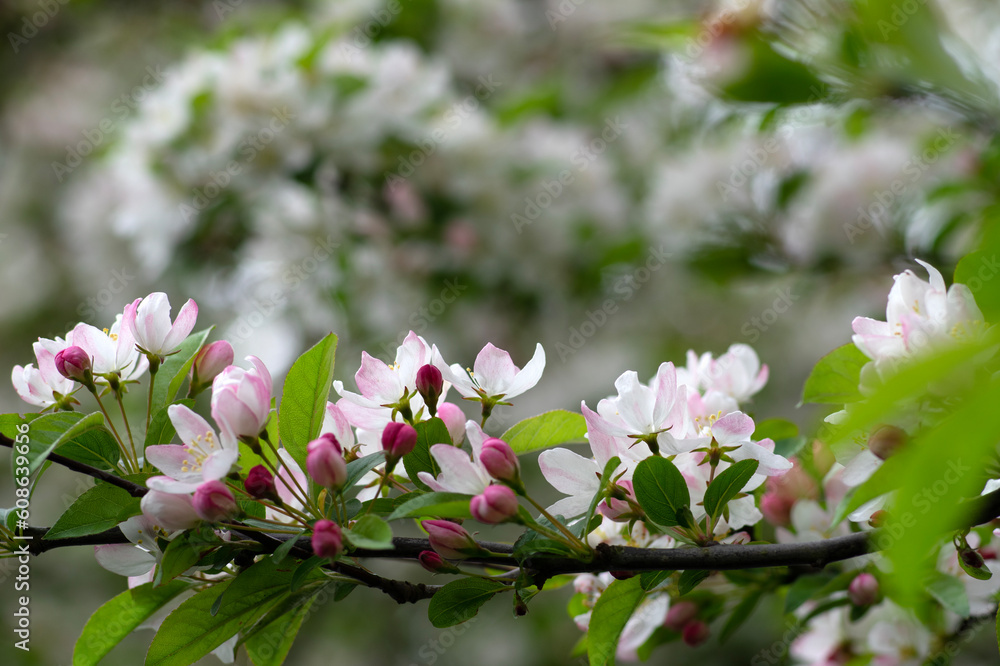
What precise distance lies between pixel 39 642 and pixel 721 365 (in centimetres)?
366

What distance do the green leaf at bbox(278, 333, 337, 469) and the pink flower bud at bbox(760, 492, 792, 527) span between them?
0.51 meters

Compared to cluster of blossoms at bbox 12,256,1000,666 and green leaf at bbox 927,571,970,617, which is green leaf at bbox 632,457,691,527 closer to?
cluster of blossoms at bbox 12,256,1000,666

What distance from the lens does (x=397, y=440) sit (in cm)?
67

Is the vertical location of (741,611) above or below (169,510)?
below

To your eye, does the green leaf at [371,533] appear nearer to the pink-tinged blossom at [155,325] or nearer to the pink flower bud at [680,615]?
the pink-tinged blossom at [155,325]

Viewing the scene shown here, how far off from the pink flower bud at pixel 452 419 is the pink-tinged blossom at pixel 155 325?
0.79 feet

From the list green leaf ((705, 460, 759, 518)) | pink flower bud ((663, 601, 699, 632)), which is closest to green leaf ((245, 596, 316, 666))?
green leaf ((705, 460, 759, 518))

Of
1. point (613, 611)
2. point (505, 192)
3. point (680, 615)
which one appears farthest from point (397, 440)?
point (505, 192)

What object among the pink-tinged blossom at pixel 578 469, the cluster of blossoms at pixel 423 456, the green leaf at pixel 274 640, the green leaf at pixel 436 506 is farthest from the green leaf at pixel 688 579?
the green leaf at pixel 274 640

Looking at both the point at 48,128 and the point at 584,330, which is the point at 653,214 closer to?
the point at 584,330

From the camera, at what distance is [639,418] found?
0.70 meters

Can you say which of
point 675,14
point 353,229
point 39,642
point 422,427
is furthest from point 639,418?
point 39,642

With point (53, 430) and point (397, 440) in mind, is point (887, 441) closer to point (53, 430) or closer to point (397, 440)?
point (397, 440)

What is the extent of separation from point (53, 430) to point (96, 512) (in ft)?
0.26
